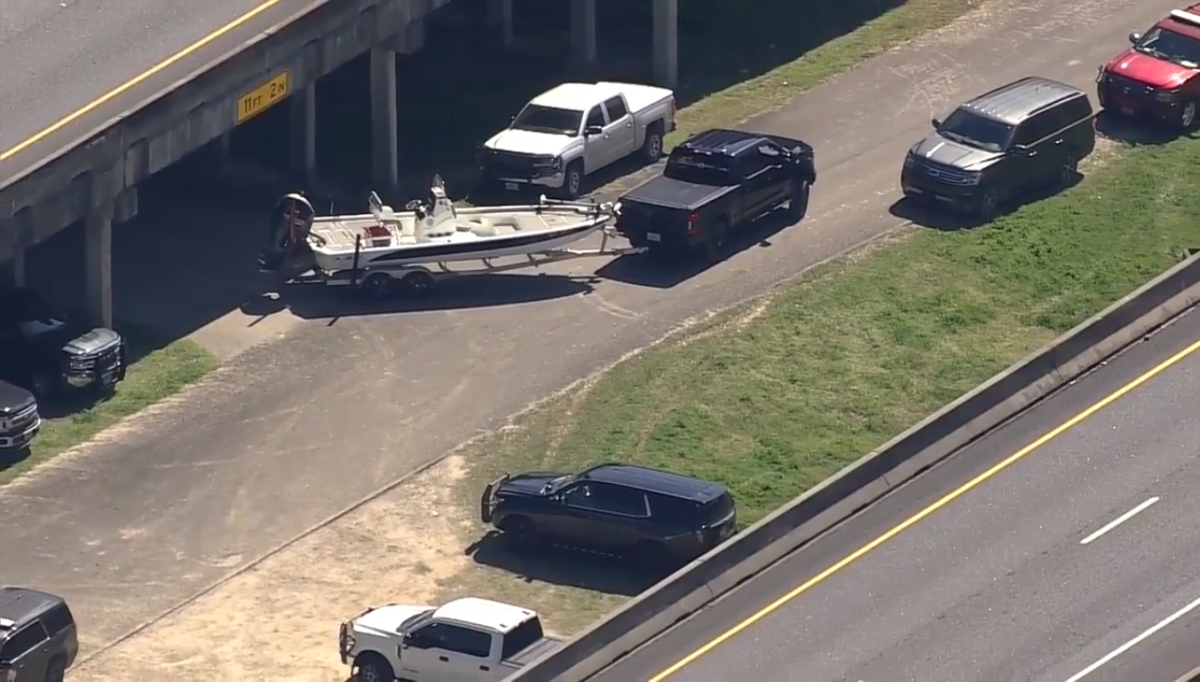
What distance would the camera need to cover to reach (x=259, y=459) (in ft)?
130

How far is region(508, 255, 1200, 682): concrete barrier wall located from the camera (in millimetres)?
32188

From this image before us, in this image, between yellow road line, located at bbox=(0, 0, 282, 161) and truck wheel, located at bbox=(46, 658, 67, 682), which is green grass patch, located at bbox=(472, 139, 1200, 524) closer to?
truck wheel, located at bbox=(46, 658, 67, 682)

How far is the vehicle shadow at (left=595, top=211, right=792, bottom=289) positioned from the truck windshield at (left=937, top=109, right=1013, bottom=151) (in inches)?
144

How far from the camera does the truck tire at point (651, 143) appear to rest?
165 feet

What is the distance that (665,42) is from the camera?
53688 mm

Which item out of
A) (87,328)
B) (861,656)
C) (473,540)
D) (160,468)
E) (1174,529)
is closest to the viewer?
(861,656)

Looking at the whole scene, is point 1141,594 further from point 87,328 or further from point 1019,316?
point 87,328

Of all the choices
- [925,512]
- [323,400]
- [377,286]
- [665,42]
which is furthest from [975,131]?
[925,512]

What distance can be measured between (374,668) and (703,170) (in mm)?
15307

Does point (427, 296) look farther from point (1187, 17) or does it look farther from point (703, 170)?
point (1187, 17)

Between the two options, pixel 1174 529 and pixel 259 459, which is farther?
pixel 259 459

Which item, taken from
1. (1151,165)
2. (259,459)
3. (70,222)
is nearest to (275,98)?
(70,222)

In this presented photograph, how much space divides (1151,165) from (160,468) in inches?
800

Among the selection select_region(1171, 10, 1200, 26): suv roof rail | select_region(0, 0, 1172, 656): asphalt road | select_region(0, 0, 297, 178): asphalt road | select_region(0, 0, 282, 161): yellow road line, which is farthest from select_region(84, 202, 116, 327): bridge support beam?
select_region(1171, 10, 1200, 26): suv roof rail
